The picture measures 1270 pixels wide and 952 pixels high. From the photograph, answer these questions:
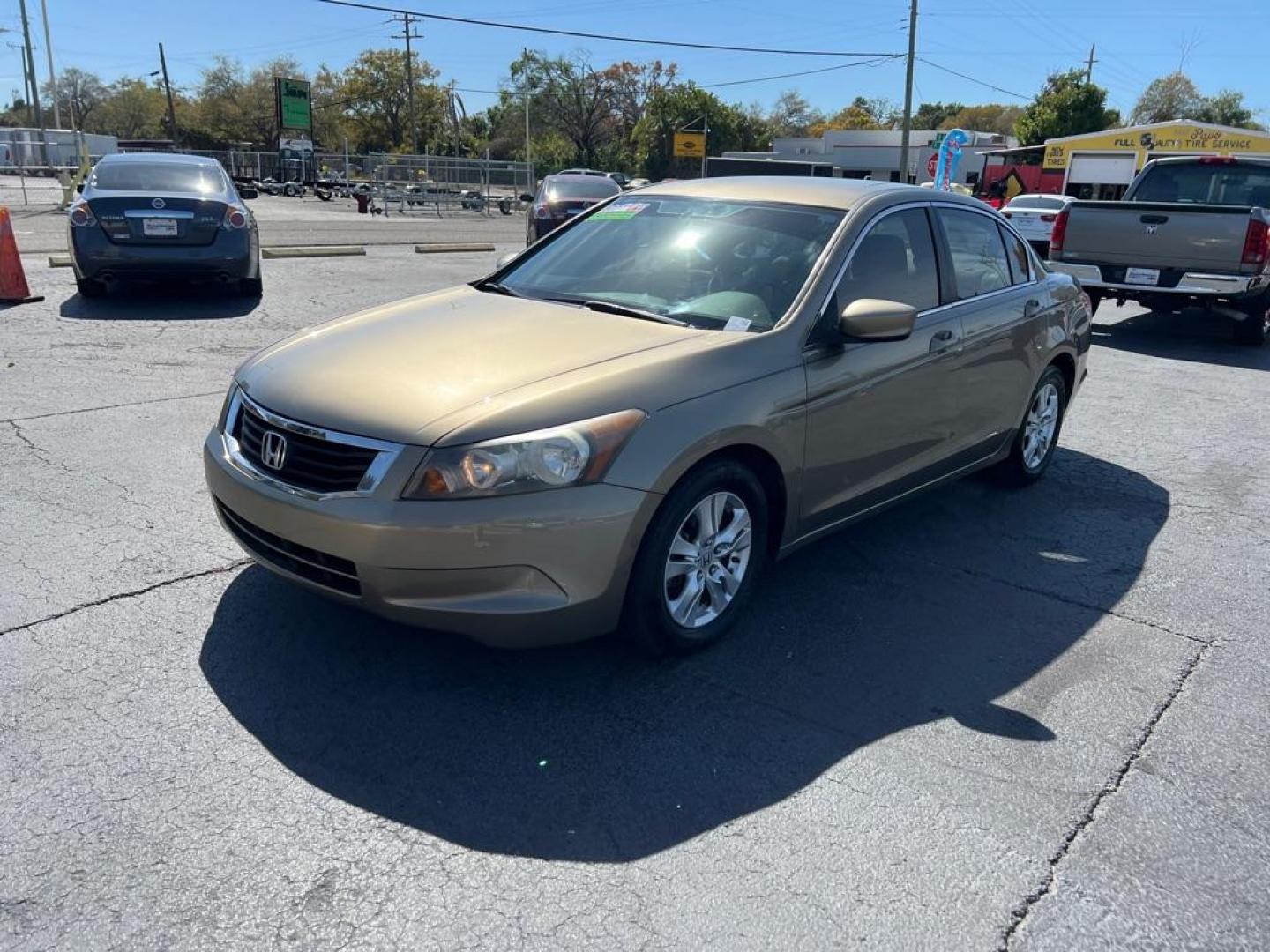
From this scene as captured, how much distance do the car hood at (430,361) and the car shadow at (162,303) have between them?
6.45 meters

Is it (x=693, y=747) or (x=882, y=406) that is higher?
(x=882, y=406)

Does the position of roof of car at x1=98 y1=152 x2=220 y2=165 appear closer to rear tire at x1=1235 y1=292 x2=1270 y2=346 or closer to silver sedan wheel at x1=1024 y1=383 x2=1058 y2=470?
silver sedan wheel at x1=1024 y1=383 x2=1058 y2=470

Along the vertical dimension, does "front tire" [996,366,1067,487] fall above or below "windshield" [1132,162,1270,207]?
below

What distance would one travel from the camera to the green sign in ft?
176

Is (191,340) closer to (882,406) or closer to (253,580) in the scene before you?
(253,580)

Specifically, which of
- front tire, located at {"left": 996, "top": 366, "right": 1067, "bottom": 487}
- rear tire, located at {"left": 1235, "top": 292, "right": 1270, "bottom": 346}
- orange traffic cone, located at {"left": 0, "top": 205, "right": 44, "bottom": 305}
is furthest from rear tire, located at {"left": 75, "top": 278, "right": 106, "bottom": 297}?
rear tire, located at {"left": 1235, "top": 292, "right": 1270, "bottom": 346}

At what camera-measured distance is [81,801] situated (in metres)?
2.72

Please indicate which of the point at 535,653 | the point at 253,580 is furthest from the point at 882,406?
the point at 253,580

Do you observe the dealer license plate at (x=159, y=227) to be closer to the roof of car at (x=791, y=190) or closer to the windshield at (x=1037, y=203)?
the roof of car at (x=791, y=190)

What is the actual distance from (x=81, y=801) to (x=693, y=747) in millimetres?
1748

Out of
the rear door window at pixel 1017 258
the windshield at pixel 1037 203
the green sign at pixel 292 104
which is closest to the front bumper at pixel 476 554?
the rear door window at pixel 1017 258

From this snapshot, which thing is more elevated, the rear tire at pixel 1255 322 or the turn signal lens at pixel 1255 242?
the turn signal lens at pixel 1255 242

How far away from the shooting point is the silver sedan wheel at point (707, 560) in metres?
3.50

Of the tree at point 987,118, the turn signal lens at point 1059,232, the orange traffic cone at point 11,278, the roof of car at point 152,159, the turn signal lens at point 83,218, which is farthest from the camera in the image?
the tree at point 987,118
